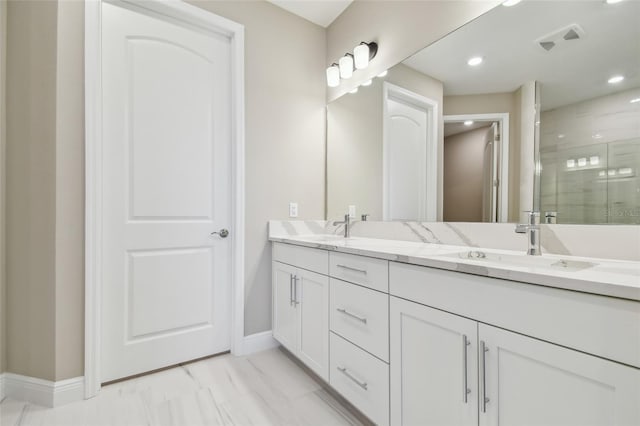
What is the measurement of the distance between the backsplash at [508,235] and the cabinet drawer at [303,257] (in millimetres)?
193

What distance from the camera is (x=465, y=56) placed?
150 cm

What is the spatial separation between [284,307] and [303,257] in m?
0.44

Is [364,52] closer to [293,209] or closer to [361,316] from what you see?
[293,209]

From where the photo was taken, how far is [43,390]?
1471mm

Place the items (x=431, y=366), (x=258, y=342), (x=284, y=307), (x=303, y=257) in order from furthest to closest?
(x=258, y=342), (x=284, y=307), (x=303, y=257), (x=431, y=366)

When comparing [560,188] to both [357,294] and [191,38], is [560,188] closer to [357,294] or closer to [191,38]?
[357,294]

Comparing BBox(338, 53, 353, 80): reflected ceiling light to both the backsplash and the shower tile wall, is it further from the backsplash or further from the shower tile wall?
the shower tile wall

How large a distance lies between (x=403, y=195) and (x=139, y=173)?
5.38 feet

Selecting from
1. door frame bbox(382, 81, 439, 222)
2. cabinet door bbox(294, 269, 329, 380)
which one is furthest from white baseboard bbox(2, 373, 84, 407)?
door frame bbox(382, 81, 439, 222)

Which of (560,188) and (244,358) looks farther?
(244,358)

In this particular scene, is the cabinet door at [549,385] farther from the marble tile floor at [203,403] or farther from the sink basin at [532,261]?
the marble tile floor at [203,403]

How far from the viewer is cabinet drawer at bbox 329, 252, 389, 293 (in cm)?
119

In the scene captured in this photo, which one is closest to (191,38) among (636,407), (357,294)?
(357,294)

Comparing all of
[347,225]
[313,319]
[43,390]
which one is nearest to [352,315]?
[313,319]
